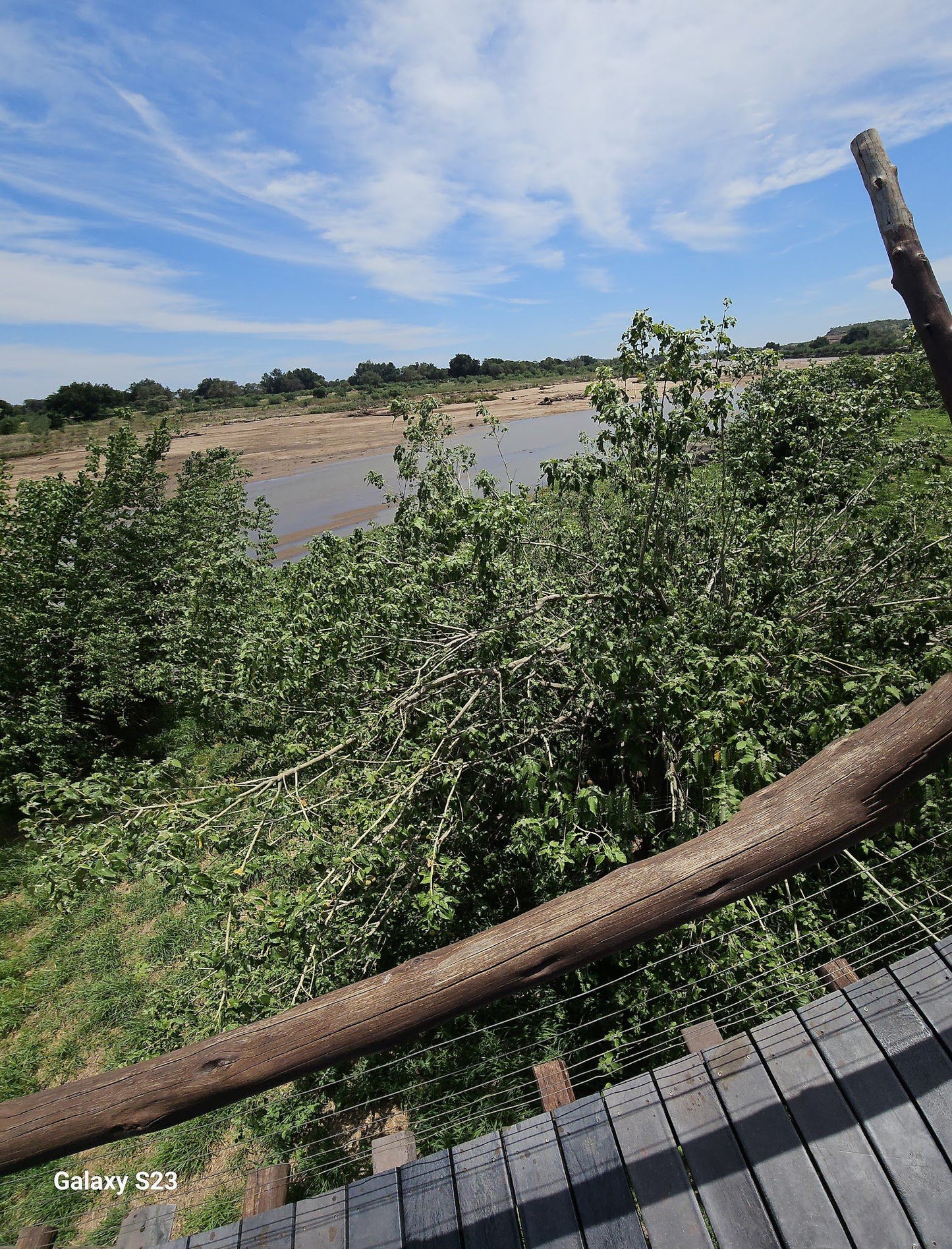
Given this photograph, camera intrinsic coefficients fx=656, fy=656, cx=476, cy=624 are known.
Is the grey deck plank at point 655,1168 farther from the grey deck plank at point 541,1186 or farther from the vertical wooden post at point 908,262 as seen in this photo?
the vertical wooden post at point 908,262

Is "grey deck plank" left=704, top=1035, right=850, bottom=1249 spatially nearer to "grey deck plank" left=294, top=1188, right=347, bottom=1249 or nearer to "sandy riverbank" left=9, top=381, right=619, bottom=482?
"grey deck plank" left=294, top=1188, right=347, bottom=1249

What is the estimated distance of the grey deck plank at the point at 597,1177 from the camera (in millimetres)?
1925

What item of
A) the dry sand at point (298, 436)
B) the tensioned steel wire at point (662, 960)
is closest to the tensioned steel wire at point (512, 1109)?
the tensioned steel wire at point (662, 960)

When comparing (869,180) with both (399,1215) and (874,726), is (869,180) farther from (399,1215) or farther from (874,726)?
(399,1215)

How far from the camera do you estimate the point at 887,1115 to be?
2.01m

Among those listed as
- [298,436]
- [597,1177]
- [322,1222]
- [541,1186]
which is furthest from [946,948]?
[298,436]

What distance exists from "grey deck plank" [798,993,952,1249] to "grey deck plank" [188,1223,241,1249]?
2.04 metres

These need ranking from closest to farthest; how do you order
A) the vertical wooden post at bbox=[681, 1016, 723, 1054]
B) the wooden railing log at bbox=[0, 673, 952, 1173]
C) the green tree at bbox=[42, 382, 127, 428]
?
the wooden railing log at bbox=[0, 673, 952, 1173], the vertical wooden post at bbox=[681, 1016, 723, 1054], the green tree at bbox=[42, 382, 127, 428]

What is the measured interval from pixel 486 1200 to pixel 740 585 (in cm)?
332

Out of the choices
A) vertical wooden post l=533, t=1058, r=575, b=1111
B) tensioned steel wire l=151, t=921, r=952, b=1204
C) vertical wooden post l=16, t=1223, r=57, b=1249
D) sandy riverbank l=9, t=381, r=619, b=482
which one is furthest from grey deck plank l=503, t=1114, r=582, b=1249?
sandy riverbank l=9, t=381, r=619, b=482

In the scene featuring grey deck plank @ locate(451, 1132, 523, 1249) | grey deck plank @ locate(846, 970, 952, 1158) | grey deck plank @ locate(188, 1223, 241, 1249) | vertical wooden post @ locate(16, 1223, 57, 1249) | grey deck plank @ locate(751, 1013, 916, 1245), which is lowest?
vertical wooden post @ locate(16, 1223, 57, 1249)

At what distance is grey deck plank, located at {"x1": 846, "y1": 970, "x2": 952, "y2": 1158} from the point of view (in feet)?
6.54

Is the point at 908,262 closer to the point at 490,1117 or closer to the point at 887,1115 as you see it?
the point at 887,1115

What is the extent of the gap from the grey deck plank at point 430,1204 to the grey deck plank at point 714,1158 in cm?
76
